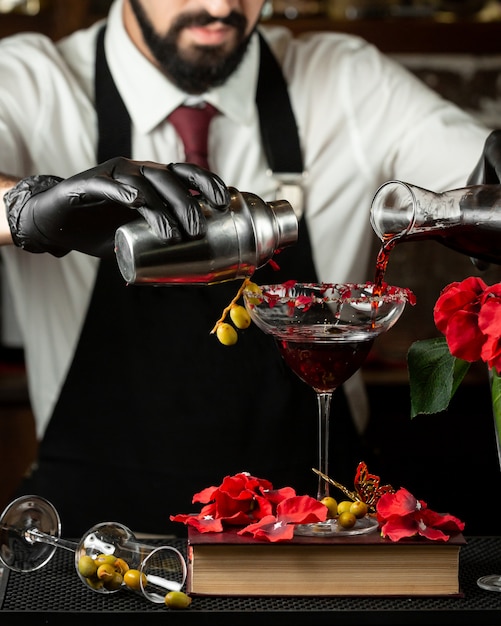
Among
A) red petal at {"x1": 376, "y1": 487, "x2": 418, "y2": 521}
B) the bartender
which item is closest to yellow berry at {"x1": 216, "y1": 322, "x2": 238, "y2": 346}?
red petal at {"x1": 376, "y1": 487, "x2": 418, "y2": 521}

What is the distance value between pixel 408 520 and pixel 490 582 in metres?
0.10

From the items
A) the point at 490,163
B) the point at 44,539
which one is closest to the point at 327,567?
the point at 44,539

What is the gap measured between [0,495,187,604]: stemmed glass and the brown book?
0.03 m

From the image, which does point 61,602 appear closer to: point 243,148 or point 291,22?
point 243,148

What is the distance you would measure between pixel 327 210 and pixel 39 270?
50cm

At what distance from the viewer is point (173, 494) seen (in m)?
1.72

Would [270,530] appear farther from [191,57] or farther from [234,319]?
[191,57]

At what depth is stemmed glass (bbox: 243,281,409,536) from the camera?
107 centimetres

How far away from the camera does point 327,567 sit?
3.25ft

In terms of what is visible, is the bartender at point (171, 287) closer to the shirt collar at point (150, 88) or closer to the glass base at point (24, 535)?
the shirt collar at point (150, 88)

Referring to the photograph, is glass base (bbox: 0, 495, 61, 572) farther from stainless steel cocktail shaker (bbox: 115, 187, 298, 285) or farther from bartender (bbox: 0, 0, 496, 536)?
bartender (bbox: 0, 0, 496, 536)

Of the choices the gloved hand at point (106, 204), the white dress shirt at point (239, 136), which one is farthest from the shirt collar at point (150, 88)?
the gloved hand at point (106, 204)

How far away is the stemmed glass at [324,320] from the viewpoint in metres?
1.07

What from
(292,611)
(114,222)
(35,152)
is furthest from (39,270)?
(292,611)
